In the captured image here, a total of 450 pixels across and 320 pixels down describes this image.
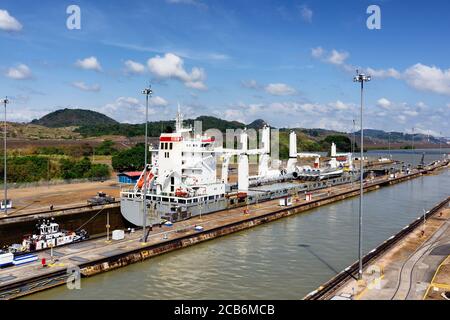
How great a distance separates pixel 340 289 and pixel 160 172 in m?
29.8

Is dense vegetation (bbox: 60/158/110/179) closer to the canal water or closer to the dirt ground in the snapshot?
the dirt ground

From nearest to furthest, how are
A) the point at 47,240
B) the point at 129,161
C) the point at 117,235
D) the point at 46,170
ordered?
1. the point at 117,235
2. the point at 47,240
3. the point at 46,170
4. the point at 129,161

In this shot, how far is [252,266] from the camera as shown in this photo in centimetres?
2917

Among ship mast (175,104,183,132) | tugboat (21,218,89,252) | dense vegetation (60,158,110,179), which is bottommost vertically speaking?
tugboat (21,218,89,252)

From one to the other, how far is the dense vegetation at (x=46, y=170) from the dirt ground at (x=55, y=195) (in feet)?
21.9

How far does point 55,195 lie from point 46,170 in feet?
70.2

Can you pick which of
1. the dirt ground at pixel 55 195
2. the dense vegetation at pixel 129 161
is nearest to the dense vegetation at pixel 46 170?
the dirt ground at pixel 55 195

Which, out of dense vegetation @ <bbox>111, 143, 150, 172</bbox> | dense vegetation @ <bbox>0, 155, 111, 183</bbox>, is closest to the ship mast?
dense vegetation @ <bbox>0, 155, 111, 183</bbox>

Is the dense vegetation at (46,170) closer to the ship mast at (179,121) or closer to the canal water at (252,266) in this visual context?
the ship mast at (179,121)

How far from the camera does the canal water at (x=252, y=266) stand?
24.1 meters

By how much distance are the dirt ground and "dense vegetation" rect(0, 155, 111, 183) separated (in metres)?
6.68

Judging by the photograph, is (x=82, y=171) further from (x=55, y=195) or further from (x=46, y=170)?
(x=55, y=195)

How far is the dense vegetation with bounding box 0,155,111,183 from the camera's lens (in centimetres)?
7189

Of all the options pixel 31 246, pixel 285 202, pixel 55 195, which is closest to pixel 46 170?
pixel 55 195
